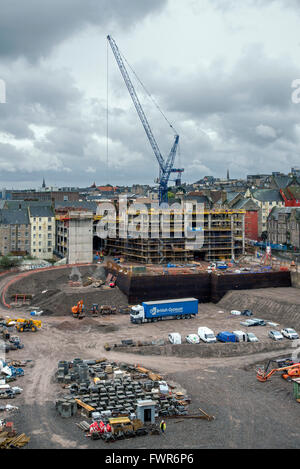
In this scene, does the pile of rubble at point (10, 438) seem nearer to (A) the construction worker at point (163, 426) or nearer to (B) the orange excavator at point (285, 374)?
(A) the construction worker at point (163, 426)

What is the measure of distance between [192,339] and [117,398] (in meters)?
15.4

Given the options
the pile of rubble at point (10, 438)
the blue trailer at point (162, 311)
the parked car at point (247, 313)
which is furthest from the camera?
the parked car at point (247, 313)

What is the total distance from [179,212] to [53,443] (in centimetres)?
5980

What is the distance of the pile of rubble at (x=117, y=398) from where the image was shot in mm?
29609

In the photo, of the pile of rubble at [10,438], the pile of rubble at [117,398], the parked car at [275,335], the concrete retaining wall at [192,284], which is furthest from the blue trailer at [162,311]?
the pile of rubble at [10,438]

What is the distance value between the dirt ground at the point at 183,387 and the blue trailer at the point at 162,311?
112 centimetres

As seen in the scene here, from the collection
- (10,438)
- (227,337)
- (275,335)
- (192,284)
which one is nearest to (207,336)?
(227,337)

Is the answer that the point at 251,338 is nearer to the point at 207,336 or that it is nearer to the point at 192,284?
the point at 207,336

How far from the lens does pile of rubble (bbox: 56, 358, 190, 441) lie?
29.6m

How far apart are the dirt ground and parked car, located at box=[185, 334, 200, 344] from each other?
2.23 metres

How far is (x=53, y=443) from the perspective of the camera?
27641 mm

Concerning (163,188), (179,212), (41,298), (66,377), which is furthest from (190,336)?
(163,188)

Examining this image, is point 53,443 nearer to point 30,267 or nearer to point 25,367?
point 25,367

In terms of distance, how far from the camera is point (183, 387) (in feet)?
120
